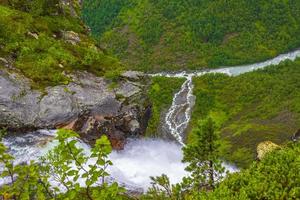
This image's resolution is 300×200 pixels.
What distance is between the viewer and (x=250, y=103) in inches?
7397

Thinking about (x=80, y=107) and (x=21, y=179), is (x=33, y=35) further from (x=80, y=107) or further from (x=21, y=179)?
(x=21, y=179)

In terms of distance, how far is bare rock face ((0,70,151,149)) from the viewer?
42.4 meters

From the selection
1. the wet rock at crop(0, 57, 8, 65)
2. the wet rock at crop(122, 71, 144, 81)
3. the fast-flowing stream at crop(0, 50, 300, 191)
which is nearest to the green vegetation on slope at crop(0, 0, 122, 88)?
the wet rock at crop(0, 57, 8, 65)

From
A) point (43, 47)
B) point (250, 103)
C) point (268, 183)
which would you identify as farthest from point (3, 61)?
point (250, 103)

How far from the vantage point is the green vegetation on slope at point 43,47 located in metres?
47.4

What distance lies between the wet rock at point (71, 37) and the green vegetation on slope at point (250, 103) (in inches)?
3689

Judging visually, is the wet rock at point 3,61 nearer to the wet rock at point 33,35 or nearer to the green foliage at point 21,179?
the wet rock at point 33,35

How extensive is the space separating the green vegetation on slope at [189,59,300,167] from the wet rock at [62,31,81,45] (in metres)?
93.7

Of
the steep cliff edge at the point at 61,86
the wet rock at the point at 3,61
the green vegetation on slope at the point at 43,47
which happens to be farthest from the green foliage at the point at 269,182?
the wet rock at the point at 3,61

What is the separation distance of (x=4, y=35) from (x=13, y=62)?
143 inches

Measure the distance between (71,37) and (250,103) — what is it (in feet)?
448

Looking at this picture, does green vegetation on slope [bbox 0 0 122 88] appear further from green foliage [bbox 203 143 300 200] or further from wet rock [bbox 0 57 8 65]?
green foliage [bbox 203 143 300 200]

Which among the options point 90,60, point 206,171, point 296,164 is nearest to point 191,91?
point 90,60

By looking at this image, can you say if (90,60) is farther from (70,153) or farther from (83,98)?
(70,153)
